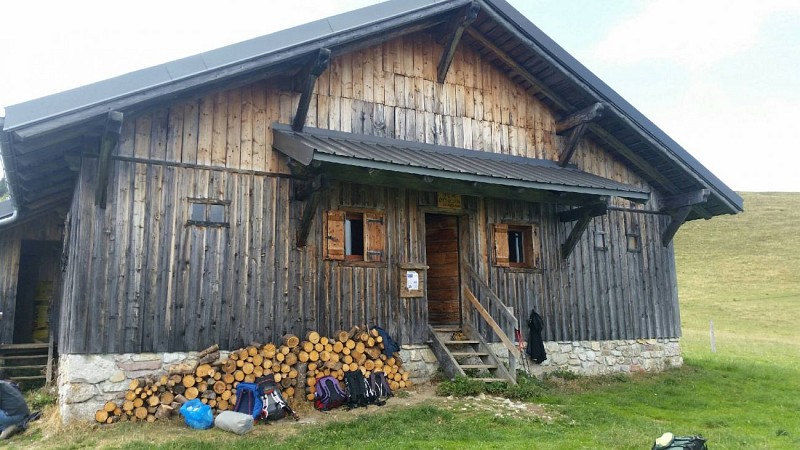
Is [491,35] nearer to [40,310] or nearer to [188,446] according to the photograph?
[188,446]

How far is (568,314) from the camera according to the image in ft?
42.1

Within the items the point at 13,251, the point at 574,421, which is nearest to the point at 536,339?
the point at 574,421

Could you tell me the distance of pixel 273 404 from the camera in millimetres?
8664

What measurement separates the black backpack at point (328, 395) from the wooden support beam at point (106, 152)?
13.3 ft

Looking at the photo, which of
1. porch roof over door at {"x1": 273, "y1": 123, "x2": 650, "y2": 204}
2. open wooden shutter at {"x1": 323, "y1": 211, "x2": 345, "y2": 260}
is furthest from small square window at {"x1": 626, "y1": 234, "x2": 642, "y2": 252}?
open wooden shutter at {"x1": 323, "y1": 211, "x2": 345, "y2": 260}

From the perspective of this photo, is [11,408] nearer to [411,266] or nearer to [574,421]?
[411,266]

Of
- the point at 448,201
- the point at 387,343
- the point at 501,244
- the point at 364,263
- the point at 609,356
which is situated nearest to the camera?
the point at 387,343

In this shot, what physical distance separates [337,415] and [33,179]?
6098mm

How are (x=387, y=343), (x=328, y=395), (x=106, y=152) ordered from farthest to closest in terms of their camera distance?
(x=387, y=343) < (x=328, y=395) < (x=106, y=152)

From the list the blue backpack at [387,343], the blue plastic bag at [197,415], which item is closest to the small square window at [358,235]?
the blue backpack at [387,343]

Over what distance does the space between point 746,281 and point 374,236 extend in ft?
118

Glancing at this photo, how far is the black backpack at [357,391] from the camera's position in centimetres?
938

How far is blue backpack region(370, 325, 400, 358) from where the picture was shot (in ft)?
34.3

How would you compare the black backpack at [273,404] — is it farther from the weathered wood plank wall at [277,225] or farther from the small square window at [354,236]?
the small square window at [354,236]
